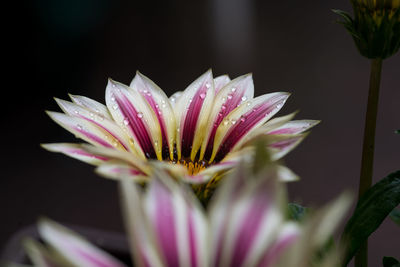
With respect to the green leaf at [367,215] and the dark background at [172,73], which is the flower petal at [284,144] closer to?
the green leaf at [367,215]

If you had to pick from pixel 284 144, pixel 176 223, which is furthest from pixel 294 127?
pixel 176 223

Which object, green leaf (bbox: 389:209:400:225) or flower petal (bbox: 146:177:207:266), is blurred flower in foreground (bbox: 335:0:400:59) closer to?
green leaf (bbox: 389:209:400:225)

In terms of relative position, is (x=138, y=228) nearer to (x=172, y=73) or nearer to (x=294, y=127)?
(x=294, y=127)

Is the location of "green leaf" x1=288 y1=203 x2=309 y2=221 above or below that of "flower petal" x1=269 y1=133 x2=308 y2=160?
below

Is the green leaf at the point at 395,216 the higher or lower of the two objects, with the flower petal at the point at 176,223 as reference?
lower

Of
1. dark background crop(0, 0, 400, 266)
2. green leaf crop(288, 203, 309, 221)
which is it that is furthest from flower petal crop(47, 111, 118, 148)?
dark background crop(0, 0, 400, 266)

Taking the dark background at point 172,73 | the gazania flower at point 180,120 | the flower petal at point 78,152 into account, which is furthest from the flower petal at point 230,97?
the dark background at point 172,73

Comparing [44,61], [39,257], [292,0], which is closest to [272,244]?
[39,257]
